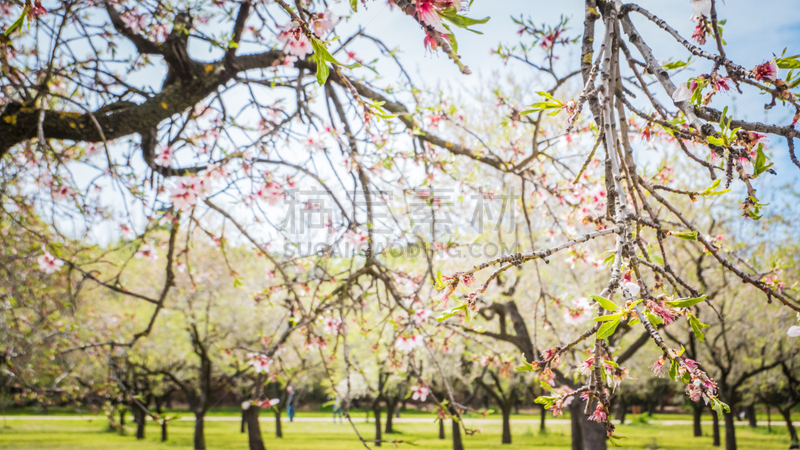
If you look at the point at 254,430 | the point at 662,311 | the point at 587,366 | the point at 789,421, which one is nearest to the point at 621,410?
the point at 789,421

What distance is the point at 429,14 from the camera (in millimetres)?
811

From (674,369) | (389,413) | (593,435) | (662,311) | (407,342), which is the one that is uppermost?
(662,311)

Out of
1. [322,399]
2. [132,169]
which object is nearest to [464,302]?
[132,169]

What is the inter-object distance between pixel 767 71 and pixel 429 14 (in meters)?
0.77

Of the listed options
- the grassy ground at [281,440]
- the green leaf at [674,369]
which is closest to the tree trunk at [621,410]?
the grassy ground at [281,440]

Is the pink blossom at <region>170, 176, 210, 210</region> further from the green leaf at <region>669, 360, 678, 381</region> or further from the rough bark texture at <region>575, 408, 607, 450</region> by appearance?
the rough bark texture at <region>575, 408, 607, 450</region>

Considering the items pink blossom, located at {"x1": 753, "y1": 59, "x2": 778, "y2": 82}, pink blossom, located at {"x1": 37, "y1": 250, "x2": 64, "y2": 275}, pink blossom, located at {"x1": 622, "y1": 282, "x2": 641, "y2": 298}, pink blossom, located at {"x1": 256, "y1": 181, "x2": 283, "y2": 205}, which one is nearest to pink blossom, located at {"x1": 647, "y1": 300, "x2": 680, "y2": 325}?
pink blossom, located at {"x1": 622, "y1": 282, "x2": 641, "y2": 298}

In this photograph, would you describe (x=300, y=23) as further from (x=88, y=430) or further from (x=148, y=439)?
(x=88, y=430)

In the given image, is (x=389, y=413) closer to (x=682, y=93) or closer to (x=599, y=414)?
(x=599, y=414)

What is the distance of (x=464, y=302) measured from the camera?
0.91 meters

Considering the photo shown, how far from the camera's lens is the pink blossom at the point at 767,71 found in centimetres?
96

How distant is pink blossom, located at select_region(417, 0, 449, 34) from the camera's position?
2.65 ft

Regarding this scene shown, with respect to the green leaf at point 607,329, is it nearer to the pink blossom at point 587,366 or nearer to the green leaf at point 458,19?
the pink blossom at point 587,366

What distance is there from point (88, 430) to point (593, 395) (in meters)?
23.2
